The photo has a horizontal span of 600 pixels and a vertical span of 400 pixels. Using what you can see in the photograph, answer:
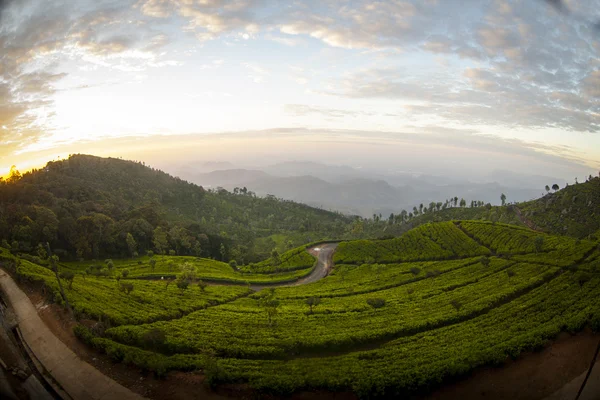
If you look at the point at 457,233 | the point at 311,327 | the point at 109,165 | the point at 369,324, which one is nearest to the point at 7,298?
the point at 311,327

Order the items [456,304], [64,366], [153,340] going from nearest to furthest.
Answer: [64,366], [153,340], [456,304]

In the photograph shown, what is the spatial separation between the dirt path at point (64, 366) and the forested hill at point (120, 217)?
134 ft

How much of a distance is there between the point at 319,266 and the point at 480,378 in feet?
146

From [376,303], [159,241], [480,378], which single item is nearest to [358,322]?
[376,303]

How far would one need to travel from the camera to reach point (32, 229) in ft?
196

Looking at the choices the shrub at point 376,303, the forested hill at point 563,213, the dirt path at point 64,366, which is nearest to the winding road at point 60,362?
the dirt path at point 64,366

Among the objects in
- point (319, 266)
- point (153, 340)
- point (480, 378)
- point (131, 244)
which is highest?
point (131, 244)

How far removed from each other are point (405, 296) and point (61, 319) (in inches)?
1492

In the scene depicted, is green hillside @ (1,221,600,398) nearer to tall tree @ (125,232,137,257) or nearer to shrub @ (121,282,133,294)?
shrub @ (121,282,133,294)

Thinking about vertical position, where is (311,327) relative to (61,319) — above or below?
below

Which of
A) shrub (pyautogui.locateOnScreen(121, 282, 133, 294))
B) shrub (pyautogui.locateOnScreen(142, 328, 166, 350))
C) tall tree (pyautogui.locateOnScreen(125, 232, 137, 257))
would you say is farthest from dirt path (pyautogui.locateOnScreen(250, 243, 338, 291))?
tall tree (pyautogui.locateOnScreen(125, 232, 137, 257))

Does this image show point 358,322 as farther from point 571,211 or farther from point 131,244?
point 571,211

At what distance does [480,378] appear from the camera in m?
21.4

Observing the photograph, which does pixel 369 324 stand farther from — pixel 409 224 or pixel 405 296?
pixel 409 224
